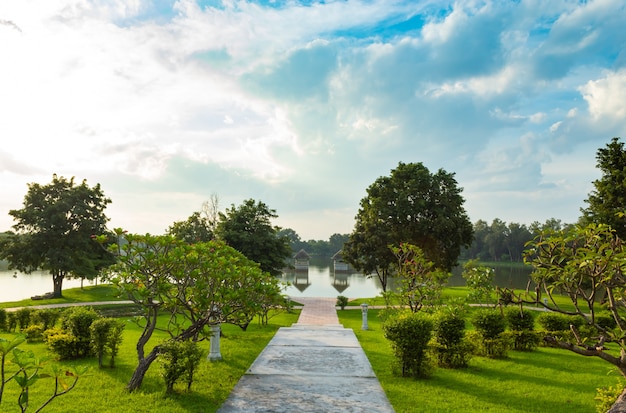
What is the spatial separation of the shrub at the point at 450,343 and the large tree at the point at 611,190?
1500cm

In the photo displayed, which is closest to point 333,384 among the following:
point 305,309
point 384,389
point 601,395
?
point 384,389

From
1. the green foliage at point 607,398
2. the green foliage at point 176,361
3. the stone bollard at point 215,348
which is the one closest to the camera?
the green foliage at point 607,398

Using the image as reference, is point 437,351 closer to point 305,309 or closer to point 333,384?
point 333,384

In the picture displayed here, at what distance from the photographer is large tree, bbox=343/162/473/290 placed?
26031mm

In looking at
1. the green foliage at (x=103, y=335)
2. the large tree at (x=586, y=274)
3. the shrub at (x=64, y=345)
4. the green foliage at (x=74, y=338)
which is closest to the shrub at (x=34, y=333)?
the green foliage at (x=74, y=338)

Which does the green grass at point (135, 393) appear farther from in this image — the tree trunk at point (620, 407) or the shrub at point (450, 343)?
the tree trunk at point (620, 407)

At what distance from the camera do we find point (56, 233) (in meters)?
28.3

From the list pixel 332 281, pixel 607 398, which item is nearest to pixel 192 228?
pixel 332 281

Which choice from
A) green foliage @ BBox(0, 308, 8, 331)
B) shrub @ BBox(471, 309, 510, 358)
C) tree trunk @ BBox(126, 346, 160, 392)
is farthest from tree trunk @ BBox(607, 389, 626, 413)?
green foliage @ BBox(0, 308, 8, 331)

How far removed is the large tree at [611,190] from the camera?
2069cm

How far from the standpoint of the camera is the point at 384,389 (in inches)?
305

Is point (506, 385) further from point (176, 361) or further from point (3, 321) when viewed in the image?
point (3, 321)

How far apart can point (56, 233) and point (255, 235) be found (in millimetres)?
14312

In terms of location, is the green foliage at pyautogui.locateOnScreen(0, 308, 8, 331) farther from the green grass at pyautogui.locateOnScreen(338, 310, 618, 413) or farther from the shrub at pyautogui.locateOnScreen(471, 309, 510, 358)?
the shrub at pyautogui.locateOnScreen(471, 309, 510, 358)
